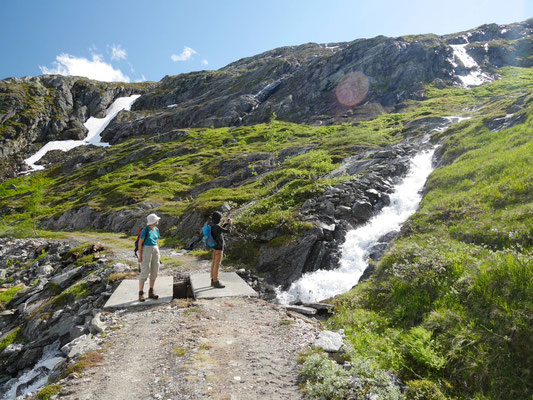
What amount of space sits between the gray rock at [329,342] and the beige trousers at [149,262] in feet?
24.3

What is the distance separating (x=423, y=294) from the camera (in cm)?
952

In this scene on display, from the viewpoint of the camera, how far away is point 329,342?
316 inches

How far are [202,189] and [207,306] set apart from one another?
5935 centimetres

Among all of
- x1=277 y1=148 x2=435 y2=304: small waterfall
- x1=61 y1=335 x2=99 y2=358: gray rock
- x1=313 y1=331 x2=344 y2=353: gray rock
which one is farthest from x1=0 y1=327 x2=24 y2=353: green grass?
x1=313 y1=331 x2=344 y2=353: gray rock

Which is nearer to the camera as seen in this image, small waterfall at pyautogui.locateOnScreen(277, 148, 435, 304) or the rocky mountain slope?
the rocky mountain slope

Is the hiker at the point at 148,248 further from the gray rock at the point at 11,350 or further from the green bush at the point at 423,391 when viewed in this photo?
the green bush at the point at 423,391

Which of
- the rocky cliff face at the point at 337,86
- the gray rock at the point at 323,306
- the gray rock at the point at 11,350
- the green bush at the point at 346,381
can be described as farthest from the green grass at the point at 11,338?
the rocky cliff face at the point at 337,86

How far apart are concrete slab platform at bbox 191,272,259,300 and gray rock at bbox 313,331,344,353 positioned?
5.33 metres

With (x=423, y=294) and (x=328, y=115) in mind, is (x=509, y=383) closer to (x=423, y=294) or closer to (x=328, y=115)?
(x=423, y=294)

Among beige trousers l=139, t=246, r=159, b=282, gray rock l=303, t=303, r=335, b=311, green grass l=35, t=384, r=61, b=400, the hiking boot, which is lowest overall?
gray rock l=303, t=303, r=335, b=311

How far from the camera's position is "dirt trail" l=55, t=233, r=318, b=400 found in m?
6.41

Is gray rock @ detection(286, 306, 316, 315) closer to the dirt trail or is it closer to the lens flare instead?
the dirt trail

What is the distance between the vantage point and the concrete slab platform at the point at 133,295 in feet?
39.2

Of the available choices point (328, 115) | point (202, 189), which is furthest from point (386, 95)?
point (202, 189)
